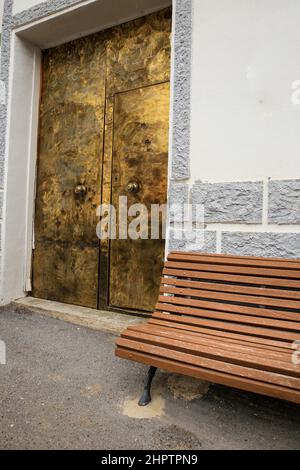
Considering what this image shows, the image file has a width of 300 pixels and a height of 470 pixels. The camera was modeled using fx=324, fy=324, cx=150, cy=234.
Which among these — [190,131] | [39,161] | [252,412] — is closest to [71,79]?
[39,161]

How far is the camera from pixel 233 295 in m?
1.95

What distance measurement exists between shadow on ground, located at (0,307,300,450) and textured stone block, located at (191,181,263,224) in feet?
3.69

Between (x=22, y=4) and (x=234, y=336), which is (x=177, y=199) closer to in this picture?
(x=234, y=336)

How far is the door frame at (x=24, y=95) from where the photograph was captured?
3.33 m

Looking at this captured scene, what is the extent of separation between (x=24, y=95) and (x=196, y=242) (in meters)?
2.79

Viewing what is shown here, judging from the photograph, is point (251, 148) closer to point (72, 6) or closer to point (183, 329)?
point (183, 329)

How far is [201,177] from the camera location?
2.45 metres

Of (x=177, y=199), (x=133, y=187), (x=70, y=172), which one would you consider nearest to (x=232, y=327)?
(x=177, y=199)

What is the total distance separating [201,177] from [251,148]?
405 millimetres

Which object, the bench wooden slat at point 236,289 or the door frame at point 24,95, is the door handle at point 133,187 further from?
the door frame at point 24,95

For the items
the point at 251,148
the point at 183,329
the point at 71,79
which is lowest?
the point at 183,329

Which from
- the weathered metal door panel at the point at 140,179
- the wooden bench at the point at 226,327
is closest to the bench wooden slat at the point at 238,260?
the wooden bench at the point at 226,327

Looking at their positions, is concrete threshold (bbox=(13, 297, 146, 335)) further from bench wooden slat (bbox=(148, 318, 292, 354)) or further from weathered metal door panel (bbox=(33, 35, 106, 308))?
bench wooden slat (bbox=(148, 318, 292, 354))

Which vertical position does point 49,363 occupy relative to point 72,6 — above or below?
below
